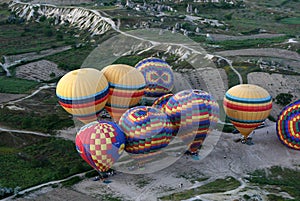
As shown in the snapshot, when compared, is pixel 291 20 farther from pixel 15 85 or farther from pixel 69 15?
pixel 15 85

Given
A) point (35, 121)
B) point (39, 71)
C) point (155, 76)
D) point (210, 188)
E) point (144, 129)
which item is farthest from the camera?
point (39, 71)

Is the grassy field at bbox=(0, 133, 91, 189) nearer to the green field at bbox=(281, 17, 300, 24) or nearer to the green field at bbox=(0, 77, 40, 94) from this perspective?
the green field at bbox=(0, 77, 40, 94)

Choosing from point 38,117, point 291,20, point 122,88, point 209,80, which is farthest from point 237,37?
point 122,88

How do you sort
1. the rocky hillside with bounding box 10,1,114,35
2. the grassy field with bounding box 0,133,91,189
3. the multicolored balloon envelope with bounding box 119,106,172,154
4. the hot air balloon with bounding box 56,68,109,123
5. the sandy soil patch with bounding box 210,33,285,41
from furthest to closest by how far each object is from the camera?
the rocky hillside with bounding box 10,1,114,35 → the sandy soil patch with bounding box 210,33,285,41 → the hot air balloon with bounding box 56,68,109,123 → the grassy field with bounding box 0,133,91,189 → the multicolored balloon envelope with bounding box 119,106,172,154

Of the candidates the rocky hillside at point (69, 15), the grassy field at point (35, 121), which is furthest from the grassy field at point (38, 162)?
the rocky hillside at point (69, 15)

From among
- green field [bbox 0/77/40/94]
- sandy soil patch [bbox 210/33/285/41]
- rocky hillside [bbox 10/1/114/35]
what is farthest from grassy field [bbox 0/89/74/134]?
sandy soil patch [bbox 210/33/285/41]

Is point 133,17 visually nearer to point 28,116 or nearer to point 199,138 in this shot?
point 28,116
